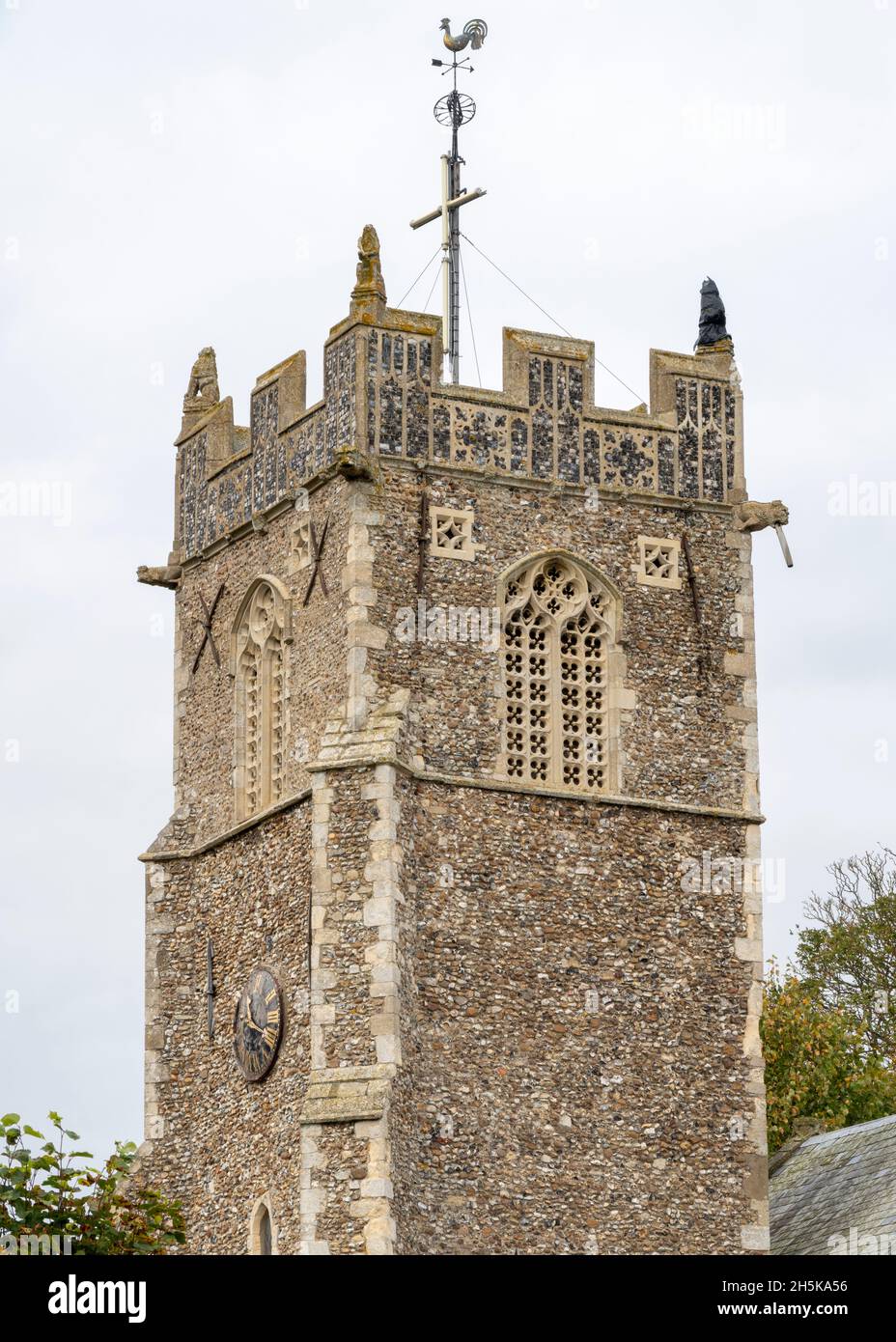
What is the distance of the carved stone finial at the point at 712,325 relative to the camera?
135 ft

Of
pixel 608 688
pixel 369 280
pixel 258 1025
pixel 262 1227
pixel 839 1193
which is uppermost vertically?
pixel 369 280

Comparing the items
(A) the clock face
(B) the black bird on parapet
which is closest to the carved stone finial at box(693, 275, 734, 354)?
(B) the black bird on parapet

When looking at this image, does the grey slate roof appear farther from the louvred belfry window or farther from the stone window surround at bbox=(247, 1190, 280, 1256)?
the louvred belfry window

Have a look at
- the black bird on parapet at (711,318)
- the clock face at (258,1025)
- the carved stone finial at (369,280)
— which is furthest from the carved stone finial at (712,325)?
the clock face at (258,1025)

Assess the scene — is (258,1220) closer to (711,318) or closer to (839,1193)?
(839,1193)

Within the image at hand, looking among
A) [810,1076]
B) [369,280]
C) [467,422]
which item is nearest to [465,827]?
[467,422]

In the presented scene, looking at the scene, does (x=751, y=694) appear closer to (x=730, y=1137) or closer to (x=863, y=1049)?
(x=730, y=1137)

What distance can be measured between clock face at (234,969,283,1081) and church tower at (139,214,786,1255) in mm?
44

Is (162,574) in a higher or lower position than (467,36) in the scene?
lower

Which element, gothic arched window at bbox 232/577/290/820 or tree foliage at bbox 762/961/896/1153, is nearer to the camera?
gothic arched window at bbox 232/577/290/820

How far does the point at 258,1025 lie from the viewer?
125ft

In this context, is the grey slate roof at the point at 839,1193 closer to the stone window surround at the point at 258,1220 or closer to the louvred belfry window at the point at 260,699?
the stone window surround at the point at 258,1220

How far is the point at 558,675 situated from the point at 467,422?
311 cm

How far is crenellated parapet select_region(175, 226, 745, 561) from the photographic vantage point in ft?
126
